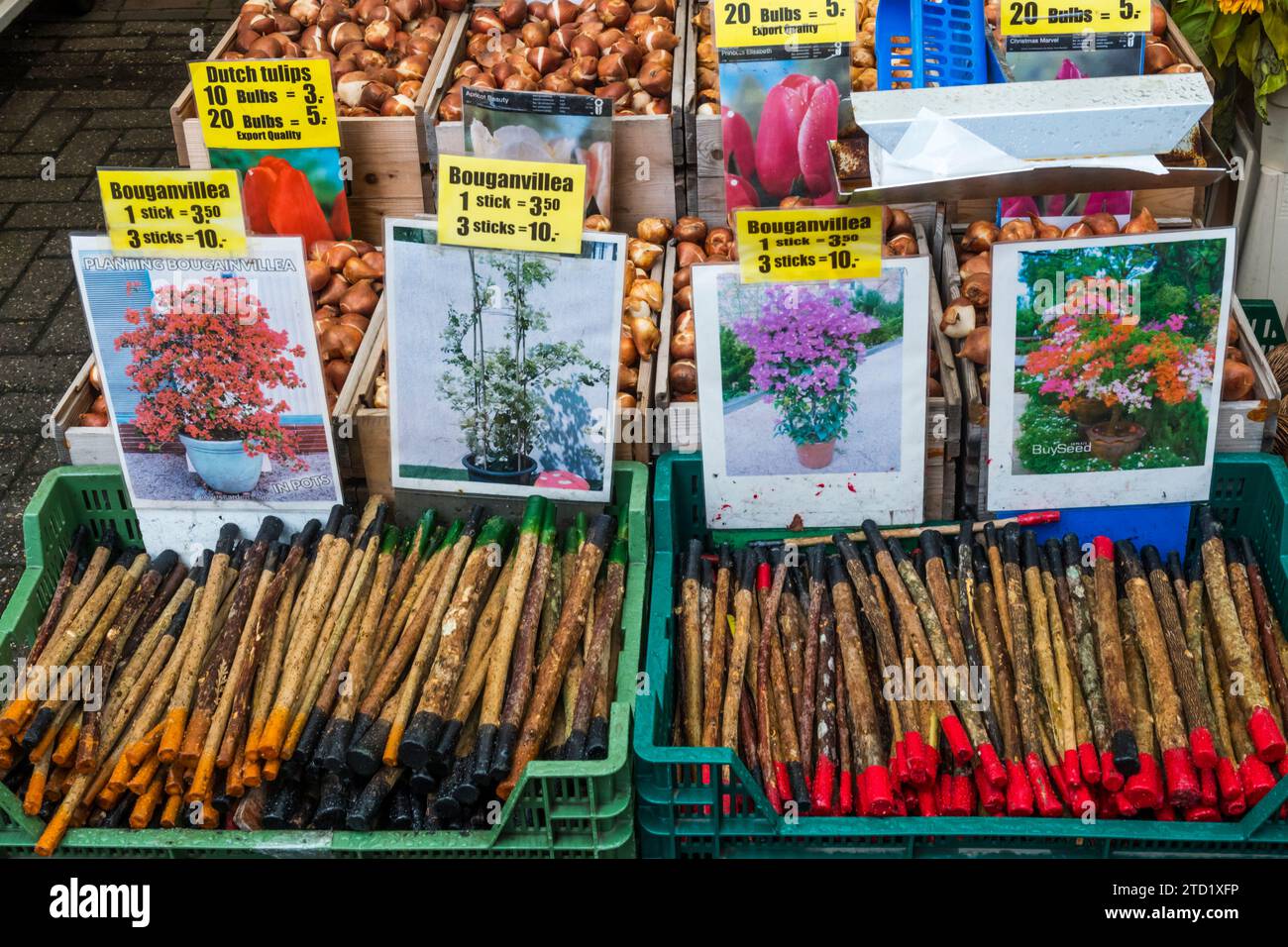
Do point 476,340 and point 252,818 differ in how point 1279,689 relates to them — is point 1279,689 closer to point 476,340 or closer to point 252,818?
point 476,340

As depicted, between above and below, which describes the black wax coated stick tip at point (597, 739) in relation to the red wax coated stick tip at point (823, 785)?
above

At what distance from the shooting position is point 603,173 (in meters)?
4.36

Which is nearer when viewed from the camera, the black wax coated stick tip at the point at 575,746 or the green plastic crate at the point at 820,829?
the green plastic crate at the point at 820,829

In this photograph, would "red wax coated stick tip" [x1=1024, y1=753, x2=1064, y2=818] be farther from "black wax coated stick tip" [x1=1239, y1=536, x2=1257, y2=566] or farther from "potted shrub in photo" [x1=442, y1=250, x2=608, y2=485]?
"potted shrub in photo" [x1=442, y1=250, x2=608, y2=485]

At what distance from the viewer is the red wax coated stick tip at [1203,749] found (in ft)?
9.52

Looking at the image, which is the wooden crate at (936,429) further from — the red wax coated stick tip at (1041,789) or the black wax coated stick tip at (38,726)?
the black wax coated stick tip at (38,726)

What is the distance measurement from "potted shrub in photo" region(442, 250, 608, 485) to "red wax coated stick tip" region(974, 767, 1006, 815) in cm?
141

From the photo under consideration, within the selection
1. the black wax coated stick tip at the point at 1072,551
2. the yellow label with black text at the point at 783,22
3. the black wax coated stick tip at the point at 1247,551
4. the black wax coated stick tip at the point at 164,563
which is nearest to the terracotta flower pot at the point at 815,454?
the black wax coated stick tip at the point at 1072,551

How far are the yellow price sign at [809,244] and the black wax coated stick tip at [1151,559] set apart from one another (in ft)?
3.43

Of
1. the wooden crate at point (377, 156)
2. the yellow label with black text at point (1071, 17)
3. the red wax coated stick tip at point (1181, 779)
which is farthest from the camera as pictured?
the wooden crate at point (377, 156)

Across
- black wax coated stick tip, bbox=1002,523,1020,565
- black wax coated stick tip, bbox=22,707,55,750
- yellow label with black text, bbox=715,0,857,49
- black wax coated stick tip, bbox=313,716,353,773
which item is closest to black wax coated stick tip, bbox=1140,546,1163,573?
black wax coated stick tip, bbox=1002,523,1020,565

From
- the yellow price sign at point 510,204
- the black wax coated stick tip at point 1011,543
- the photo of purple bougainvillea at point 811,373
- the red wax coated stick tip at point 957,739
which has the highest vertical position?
the yellow price sign at point 510,204

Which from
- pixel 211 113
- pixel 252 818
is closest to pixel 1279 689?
pixel 252 818

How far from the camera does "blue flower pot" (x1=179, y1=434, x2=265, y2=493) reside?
11.8 feet
